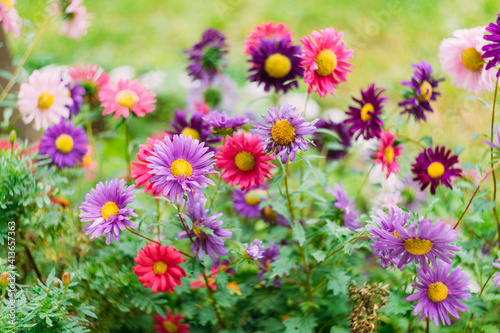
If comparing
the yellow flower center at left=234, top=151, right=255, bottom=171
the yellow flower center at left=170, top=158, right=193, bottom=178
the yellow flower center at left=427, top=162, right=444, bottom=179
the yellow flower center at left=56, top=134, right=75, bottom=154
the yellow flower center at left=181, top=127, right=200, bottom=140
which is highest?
the yellow flower center at left=427, top=162, right=444, bottom=179

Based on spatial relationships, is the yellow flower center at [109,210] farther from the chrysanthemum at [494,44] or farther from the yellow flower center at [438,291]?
the chrysanthemum at [494,44]

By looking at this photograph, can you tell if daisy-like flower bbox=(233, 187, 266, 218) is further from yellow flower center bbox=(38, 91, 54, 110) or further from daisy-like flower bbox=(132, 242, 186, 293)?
yellow flower center bbox=(38, 91, 54, 110)

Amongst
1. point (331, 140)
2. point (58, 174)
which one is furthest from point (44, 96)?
point (331, 140)

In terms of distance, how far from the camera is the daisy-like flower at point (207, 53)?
170cm

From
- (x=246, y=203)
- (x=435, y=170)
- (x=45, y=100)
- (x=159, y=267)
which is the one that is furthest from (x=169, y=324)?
(x=435, y=170)

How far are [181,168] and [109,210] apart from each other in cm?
18

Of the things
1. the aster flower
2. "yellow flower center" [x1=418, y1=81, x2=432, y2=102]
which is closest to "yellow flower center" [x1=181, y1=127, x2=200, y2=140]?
the aster flower

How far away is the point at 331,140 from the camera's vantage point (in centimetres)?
180

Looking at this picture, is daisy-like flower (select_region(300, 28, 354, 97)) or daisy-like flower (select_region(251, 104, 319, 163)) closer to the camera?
daisy-like flower (select_region(251, 104, 319, 163))

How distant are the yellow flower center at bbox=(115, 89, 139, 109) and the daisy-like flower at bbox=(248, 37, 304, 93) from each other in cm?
35

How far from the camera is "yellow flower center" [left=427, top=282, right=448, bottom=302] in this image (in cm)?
107

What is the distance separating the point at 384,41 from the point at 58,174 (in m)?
3.01

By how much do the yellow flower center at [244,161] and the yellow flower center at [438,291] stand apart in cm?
51

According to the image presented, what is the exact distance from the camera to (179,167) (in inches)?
39.0
